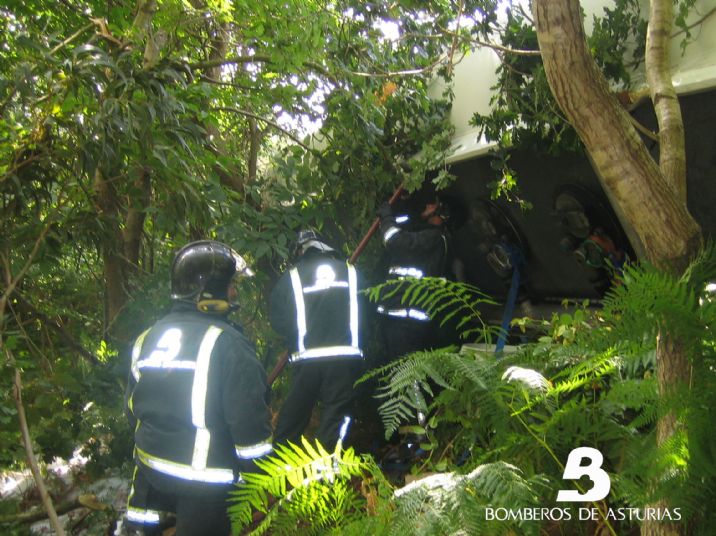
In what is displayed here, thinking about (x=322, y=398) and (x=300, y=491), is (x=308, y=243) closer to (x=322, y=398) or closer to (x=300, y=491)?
(x=322, y=398)

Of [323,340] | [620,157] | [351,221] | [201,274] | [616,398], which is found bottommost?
[323,340]

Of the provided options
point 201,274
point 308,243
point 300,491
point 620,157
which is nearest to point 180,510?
point 201,274

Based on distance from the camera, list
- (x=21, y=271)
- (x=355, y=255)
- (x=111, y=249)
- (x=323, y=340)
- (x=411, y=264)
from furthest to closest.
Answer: (x=355, y=255) → (x=411, y=264) → (x=111, y=249) → (x=323, y=340) → (x=21, y=271)

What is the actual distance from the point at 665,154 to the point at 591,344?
0.54 metres

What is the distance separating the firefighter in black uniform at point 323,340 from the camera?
146 inches

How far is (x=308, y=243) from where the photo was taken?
390 cm

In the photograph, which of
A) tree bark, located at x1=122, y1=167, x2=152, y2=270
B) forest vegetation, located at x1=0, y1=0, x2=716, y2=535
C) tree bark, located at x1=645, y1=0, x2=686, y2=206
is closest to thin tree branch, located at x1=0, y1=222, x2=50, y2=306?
forest vegetation, located at x1=0, y1=0, x2=716, y2=535

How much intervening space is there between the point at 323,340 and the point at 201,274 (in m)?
1.24

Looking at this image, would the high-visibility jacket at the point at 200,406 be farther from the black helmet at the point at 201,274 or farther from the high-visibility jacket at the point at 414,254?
the high-visibility jacket at the point at 414,254

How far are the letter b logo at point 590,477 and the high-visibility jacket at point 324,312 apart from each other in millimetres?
2286

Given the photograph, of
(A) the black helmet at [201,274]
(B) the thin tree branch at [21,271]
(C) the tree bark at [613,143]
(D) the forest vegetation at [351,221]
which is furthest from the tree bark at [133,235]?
(C) the tree bark at [613,143]

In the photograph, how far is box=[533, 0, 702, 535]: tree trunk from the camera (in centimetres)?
125

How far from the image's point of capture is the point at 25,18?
376 cm

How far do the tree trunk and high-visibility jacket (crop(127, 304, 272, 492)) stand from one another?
5.40 ft
